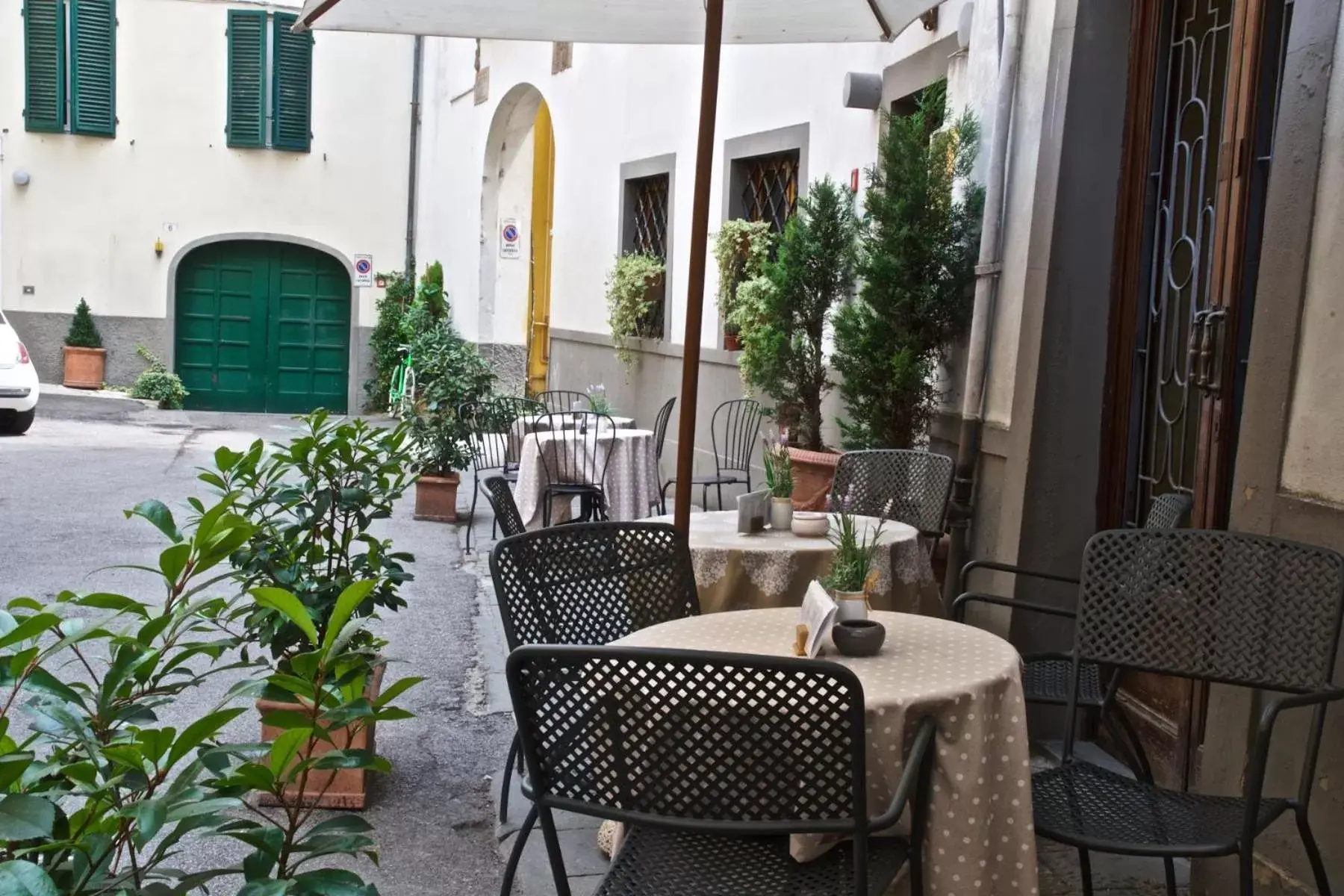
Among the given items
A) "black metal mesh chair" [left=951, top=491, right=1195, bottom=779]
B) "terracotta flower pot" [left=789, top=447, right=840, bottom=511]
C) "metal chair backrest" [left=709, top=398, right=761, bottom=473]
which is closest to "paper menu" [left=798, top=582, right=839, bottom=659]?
"black metal mesh chair" [left=951, top=491, right=1195, bottom=779]

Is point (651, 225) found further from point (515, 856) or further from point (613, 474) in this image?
point (515, 856)

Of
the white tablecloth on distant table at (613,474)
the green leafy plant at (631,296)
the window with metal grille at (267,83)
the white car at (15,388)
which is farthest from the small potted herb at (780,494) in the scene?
the window with metal grille at (267,83)

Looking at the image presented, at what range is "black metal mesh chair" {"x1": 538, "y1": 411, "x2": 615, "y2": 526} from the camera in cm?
791

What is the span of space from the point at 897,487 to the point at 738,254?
411 centimetres

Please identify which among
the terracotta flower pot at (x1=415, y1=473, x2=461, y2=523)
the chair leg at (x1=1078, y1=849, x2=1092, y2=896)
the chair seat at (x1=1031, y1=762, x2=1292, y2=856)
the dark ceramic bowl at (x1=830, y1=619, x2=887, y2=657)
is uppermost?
the dark ceramic bowl at (x1=830, y1=619, x2=887, y2=657)

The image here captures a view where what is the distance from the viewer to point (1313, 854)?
2781mm

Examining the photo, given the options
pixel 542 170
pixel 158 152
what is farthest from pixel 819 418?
pixel 158 152

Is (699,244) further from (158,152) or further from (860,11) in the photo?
(158,152)

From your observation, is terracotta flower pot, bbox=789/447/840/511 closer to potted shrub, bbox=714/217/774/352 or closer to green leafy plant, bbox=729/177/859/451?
green leafy plant, bbox=729/177/859/451

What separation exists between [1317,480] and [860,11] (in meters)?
2.43

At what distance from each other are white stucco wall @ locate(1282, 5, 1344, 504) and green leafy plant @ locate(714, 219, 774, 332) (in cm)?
595

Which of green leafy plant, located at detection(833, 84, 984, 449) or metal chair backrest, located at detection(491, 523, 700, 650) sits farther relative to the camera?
green leafy plant, located at detection(833, 84, 984, 449)

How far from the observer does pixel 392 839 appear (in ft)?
12.6

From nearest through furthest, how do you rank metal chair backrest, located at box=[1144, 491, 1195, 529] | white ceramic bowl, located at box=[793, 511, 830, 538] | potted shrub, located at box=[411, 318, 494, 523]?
1. metal chair backrest, located at box=[1144, 491, 1195, 529]
2. white ceramic bowl, located at box=[793, 511, 830, 538]
3. potted shrub, located at box=[411, 318, 494, 523]
